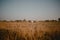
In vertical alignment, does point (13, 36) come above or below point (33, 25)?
below

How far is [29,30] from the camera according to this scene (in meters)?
2.48

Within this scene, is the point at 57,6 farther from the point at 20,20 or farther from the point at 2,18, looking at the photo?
the point at 2,18

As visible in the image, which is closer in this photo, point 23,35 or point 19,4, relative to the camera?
point 23,35

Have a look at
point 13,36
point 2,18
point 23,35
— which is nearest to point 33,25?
point 23,35

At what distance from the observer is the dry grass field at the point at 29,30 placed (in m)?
2.46

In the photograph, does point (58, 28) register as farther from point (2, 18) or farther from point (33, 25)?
point (2, 18)

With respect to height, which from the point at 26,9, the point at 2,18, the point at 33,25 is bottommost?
the point at 33,25

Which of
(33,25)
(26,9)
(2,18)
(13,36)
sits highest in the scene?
(26,9)

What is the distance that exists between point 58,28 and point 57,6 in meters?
0.47

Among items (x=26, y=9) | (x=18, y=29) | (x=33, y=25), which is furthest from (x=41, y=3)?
(x=18, y=29)

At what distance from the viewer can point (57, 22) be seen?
248 centimetres

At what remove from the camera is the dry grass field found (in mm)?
2459

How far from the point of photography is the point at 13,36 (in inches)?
97.3

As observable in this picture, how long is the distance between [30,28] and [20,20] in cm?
26
